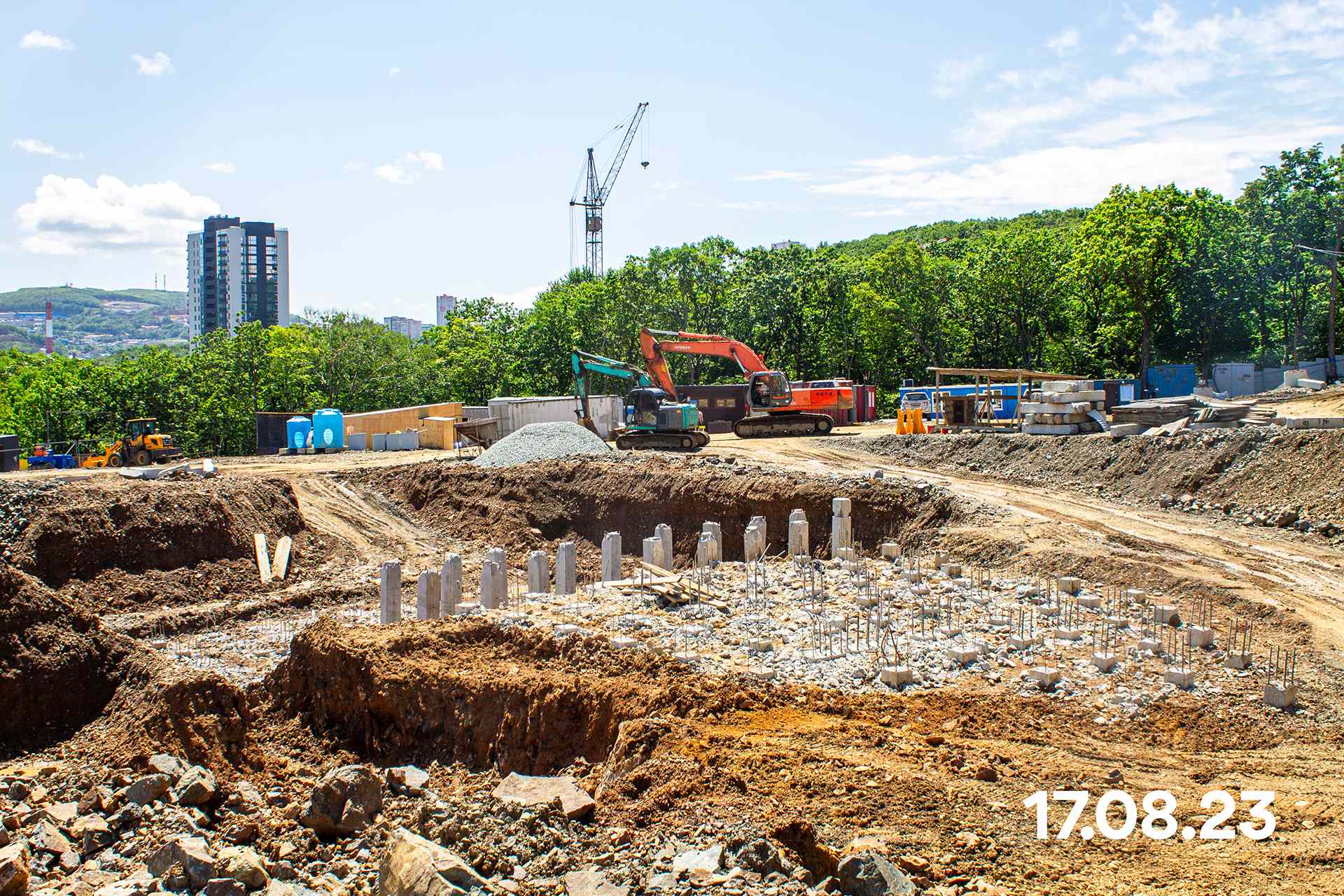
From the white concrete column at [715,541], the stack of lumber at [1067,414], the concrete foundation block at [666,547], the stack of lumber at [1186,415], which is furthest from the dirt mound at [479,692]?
the stack of lumber at [1067,414]

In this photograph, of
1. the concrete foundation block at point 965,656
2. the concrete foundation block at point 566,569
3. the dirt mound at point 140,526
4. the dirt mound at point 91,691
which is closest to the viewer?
the dirt mound at point 91,691

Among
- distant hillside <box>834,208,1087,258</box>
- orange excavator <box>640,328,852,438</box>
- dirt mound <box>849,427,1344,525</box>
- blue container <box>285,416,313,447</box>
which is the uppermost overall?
distant hillside <box>834,208,1087,258</box>

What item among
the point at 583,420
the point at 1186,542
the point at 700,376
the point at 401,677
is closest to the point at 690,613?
the point at 401,677

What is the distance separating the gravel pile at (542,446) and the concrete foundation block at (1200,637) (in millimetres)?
15777

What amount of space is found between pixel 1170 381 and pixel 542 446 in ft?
91.0

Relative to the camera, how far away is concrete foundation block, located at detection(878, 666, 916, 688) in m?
10.2

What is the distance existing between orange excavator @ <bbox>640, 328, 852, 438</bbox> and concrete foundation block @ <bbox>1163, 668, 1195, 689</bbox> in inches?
819

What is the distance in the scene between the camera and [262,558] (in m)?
17.9

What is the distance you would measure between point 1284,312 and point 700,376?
2624 centimetres

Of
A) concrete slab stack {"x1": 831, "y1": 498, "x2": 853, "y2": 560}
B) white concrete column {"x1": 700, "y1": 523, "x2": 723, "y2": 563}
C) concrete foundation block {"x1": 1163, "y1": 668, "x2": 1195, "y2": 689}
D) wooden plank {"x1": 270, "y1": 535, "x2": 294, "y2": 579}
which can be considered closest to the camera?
concrete foundation block {"x1": 1163, "y1": 668, "x2": 1195, "y2": 689}

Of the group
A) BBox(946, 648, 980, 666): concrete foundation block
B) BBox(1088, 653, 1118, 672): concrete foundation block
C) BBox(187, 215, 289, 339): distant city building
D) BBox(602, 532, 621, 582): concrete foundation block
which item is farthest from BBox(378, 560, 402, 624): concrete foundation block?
BBox(187, 215, 289, 339): distant city building

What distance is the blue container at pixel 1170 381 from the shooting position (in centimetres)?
3975

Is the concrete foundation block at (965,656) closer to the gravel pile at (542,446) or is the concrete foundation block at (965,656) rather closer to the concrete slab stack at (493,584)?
the concrete slab stack at (493,584)

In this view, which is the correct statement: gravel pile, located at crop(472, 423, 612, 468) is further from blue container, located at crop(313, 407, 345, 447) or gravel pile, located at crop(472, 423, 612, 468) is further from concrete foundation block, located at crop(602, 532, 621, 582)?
concrete foundation block, located at crop(602, 532, 621, 582)
